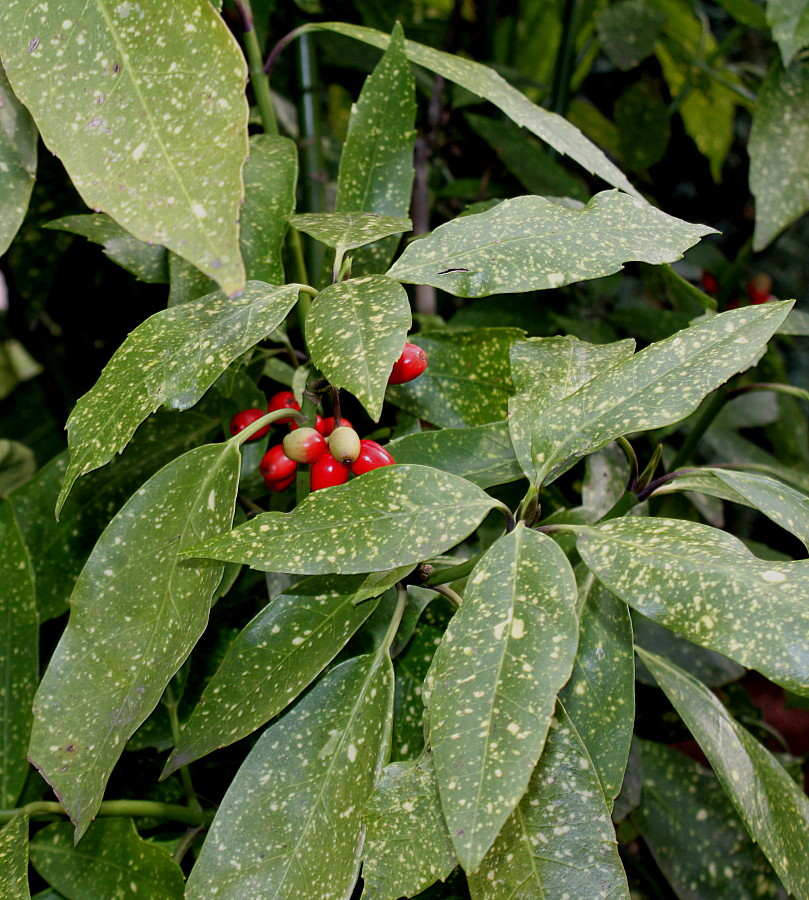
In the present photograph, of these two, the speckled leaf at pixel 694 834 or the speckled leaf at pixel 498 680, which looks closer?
the speckled leaf at pixel 498 680

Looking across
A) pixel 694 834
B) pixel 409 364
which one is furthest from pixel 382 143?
pixel 694 834

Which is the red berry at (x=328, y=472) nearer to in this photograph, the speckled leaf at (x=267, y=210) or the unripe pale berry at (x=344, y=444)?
the unripe pale berry at (x=344, y=444)

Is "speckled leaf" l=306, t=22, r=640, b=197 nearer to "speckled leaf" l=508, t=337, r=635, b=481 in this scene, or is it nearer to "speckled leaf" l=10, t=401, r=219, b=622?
"speckled leaf" l=508, t=337, r=635, b=481

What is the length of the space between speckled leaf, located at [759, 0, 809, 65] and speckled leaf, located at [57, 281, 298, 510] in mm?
660

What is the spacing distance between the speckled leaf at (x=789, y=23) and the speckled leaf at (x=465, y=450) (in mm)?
575

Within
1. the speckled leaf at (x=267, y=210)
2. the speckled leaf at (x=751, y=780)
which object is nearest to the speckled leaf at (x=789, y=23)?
the speckled leaf at (x=267, y=210)

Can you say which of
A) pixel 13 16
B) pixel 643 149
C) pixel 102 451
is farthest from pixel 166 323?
pixel 643 149

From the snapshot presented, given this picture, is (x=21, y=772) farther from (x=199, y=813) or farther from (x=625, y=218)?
(x=625, y=218)

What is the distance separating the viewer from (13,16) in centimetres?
48

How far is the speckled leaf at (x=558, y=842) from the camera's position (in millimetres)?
416

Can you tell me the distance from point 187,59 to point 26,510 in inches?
17.5

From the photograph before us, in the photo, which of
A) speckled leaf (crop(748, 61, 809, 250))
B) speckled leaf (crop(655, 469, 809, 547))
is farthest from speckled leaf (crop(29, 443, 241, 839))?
speckled leaf (crop(748, 61, 809, 250))

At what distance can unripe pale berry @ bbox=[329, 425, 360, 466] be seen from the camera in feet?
1.61

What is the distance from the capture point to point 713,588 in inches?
15.8
